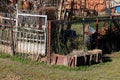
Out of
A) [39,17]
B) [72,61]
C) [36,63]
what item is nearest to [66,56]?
[72,61]

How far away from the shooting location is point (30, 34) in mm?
13734

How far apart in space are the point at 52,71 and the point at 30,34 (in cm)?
256

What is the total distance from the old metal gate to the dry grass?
56cm

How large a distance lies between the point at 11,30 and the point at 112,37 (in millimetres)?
4851

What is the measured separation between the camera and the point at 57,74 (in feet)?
36.2

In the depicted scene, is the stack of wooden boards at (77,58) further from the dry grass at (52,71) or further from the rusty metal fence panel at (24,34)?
the rusty metal fence panel at (24,34)

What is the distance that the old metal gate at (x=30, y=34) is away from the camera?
1341 cm

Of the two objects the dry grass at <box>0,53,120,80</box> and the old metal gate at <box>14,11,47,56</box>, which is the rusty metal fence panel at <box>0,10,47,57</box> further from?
the dry grass at <box>0,53,120,80</box>

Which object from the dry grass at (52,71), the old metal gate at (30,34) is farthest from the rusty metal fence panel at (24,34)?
the dry grass at (52,71)

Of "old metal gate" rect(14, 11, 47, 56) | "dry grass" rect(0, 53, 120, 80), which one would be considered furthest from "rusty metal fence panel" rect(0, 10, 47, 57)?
"dry grass" rect(0, 53, 120, 80)

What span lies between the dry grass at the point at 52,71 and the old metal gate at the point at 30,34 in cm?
56

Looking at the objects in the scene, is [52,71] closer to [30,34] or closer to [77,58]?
[77,58]

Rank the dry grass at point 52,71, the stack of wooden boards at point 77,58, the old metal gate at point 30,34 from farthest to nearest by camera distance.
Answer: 1. the old metal gate at point 30,34
2. the stack of wooden boards at point 77,58
3. the dry grass at point 52,71

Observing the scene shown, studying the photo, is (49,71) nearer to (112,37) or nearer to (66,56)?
(66,56)
